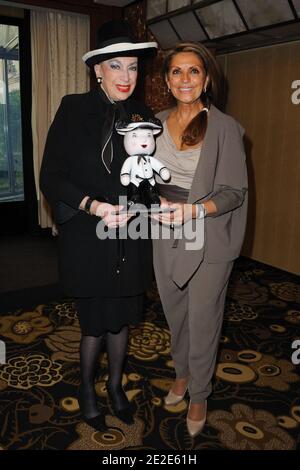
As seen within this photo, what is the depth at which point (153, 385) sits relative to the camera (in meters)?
2.21

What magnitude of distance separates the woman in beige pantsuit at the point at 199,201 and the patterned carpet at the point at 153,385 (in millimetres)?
190

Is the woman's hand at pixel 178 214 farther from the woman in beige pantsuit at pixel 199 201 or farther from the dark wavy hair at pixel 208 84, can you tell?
the dark wavy hair at pixel 208 84

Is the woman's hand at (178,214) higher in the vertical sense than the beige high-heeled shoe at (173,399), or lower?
higher

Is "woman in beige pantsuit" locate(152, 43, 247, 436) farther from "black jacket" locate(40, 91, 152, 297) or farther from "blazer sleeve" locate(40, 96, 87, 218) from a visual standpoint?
"blazer sleeve" locate(40, 96, 87, 218)

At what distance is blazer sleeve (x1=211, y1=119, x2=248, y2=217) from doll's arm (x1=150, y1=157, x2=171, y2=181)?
0.63 ft

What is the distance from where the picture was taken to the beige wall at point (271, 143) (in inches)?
147

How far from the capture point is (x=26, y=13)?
448 cm

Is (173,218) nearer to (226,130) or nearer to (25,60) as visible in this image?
(226,130)

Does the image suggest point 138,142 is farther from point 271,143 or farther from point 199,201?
point 271,143

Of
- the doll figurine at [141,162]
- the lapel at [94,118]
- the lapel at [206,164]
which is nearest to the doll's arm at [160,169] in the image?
the doll figurine at [141,162]

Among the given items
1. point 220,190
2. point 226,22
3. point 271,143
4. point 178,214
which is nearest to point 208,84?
point 220,190

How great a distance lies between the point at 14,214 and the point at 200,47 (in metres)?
3.96

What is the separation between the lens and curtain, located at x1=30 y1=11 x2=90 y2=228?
177 inches

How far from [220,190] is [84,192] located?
520mm
